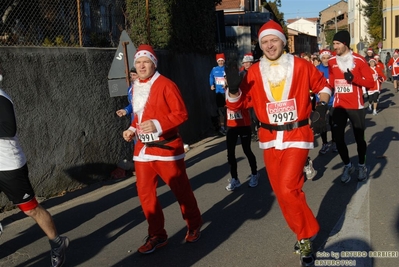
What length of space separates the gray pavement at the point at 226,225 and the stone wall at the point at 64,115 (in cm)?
43

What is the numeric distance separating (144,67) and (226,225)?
6.86ft

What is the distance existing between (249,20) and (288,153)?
83.8 ft

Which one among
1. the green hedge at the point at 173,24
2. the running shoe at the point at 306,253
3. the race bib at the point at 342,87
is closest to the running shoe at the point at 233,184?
the race bib at the point at 342,87

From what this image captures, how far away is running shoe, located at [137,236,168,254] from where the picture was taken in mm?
5039

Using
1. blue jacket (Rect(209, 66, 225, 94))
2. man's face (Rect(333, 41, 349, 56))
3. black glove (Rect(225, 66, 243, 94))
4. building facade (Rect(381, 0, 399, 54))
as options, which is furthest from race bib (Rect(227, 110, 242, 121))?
building facade (Rect(381, 0, 399, 54))

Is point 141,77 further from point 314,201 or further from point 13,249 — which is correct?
point 314,201

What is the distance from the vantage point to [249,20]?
29.1 metres

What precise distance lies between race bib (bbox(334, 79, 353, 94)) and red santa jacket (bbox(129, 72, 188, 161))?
3.38 m

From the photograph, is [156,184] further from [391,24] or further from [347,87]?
[391,24]

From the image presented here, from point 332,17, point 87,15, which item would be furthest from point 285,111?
Result: point 332,17

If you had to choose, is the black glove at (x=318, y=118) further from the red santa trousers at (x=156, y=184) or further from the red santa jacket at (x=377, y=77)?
the red santa jacket at (x=377, y=77)

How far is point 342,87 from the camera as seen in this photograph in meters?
7.48

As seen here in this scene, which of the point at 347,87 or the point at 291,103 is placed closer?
the point at 291,103

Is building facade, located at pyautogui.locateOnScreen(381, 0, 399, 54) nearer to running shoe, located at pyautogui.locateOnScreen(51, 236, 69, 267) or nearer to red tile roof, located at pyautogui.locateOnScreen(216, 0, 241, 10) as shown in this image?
red tile roof, located at pyautogui.locateOnScreen(216, 0, 241, 10)
